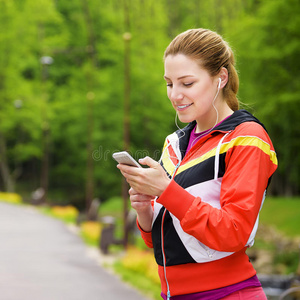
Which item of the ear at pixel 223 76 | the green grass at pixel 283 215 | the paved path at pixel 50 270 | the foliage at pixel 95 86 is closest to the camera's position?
the ear at pixel 223 76

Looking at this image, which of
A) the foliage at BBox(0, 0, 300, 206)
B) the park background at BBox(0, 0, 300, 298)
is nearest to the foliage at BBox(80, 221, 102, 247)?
the park background at BBox(0, 0, 300, 298)

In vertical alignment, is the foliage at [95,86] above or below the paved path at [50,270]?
below

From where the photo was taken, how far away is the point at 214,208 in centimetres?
188

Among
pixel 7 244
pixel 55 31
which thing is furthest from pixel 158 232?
pixel 55 31

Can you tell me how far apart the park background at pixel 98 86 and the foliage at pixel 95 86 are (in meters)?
0.07

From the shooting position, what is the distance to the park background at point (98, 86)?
28.0 metres

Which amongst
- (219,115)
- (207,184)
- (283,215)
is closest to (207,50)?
(219,115)

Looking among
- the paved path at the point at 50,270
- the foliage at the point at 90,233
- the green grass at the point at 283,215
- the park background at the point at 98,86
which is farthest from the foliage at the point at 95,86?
the paved path at the point at 50,270

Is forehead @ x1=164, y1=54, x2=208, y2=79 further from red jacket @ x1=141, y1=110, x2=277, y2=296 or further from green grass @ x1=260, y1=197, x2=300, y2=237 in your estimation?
green grass @ x1=260, y1=197, x2=300, y2=237

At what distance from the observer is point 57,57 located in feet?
152

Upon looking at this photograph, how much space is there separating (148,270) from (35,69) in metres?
35.7

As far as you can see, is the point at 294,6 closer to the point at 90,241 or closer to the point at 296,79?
the point at 296,79

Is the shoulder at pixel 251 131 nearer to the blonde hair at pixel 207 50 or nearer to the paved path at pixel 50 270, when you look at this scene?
the blonde hair at pixel 207 50

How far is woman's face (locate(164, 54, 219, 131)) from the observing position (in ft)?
6.68
